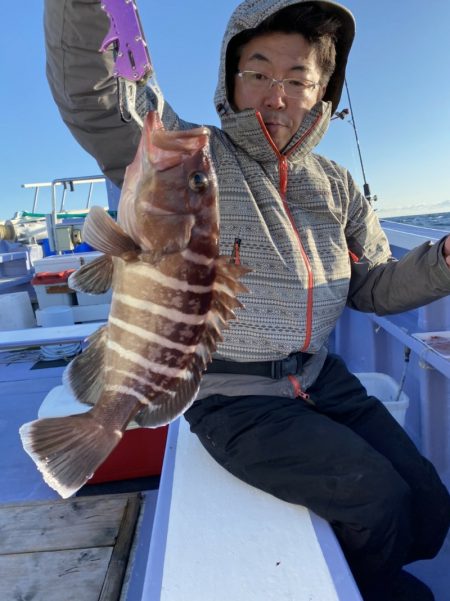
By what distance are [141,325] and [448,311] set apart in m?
2.38

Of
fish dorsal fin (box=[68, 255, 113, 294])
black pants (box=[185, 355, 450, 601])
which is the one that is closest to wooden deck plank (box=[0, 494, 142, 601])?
black pants (box=[185, 355, 450, 601])

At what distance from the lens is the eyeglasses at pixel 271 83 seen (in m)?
2.21

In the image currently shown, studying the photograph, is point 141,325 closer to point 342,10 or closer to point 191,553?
point 191,553

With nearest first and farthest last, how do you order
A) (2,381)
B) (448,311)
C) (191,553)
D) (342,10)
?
(191,553), (342,10), (448,311), (2,381)

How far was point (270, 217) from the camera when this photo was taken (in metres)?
2.19

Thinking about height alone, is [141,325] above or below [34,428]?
above

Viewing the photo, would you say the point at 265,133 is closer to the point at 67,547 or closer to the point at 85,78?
the point at 85,78

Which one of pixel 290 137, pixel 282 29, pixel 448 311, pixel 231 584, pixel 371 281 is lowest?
pixel 231 584

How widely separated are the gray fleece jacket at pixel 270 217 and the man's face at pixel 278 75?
0.26ft

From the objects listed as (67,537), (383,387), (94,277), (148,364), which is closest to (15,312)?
(67,537)

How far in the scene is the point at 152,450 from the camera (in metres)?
3.14

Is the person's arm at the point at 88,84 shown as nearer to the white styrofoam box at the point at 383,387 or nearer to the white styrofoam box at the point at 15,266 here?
the white styrofoam box at the point at 383,387

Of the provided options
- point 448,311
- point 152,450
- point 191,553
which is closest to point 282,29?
point 448,311

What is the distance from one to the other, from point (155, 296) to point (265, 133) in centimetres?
118
